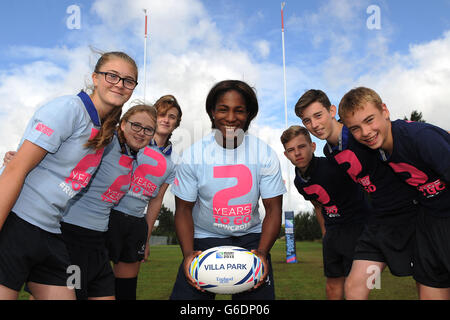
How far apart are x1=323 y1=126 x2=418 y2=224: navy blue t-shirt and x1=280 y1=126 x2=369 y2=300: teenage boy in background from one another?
608 millimetres

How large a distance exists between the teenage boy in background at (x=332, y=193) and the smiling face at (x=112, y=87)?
2.39 meters

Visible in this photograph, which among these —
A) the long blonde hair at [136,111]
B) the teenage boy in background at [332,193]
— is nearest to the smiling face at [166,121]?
the long blonde hair at [136,111]

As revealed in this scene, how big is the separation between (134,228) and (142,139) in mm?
1177

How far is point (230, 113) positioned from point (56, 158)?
1379 mm

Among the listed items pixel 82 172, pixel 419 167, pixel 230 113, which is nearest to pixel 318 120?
pixel 419 167

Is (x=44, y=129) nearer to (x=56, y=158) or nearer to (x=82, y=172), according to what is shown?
(x=56, y=158)

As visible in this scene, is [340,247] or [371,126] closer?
[371,126]

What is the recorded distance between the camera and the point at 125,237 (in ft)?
13.6

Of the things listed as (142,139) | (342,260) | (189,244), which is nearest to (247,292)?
(189,244)

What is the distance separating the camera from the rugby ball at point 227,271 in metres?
2.67

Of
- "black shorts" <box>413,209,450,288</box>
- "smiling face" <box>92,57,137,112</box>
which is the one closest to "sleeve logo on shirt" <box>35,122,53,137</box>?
"smiling face" <box>92,57,137,112</box>

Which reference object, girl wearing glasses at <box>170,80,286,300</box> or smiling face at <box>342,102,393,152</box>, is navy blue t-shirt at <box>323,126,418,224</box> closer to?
smiling face at <box>342,102,393,152</box>

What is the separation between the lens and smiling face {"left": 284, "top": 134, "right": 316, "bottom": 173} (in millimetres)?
4461

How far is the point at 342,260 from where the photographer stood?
4691 mm
